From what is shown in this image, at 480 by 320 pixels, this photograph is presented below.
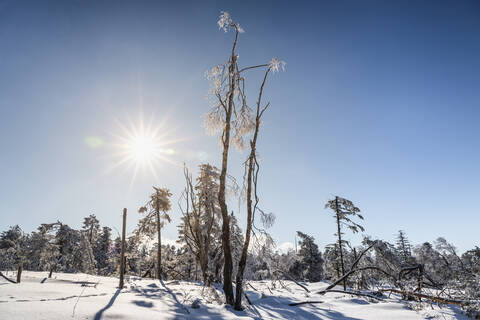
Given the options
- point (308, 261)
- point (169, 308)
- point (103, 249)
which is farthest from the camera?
point (103, 249)

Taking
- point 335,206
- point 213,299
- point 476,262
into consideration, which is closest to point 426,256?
point 335,206

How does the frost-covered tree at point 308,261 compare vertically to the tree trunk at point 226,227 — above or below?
below

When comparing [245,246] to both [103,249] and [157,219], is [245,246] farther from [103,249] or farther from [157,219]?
[103,249]

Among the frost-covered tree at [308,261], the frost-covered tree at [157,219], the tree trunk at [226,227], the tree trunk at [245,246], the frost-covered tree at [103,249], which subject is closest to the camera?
the tree trunk at [245,246]

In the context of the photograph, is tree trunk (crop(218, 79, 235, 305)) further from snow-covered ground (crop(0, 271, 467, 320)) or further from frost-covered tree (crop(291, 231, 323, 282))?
frost-covered tree (crop(291, 231, 323, 282))

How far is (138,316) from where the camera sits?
3727 millimetres

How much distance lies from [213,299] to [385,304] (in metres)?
4.92

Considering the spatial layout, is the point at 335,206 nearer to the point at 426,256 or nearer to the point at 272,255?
the point at 272,255

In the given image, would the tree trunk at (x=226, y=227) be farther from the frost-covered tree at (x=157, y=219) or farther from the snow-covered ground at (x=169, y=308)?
the frost-covered tree at (x=157, y=219)

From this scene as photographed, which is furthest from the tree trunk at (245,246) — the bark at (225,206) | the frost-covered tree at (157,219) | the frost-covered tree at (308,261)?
the frost-covered tree at (308,261)

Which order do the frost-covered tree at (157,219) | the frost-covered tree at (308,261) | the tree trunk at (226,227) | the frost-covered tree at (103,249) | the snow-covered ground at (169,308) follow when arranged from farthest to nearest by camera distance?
the frost-covered tree at (103,249)
the frost-covered tree at (308,261)
the frost-covered tree at (157,219)
the tree trunk at (226,227)
the snow-covered ground at (169,308)

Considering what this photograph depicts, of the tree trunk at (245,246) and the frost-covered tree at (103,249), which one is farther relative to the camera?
the frost-covered tree at (103,249)

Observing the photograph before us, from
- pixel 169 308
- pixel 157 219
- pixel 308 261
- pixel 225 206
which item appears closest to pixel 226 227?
pixel 225 206

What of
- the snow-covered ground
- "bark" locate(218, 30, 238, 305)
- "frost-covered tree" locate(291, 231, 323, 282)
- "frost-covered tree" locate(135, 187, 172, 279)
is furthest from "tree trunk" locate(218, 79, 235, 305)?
"frost-covered tree" locate(291, 231, 323, 282)
